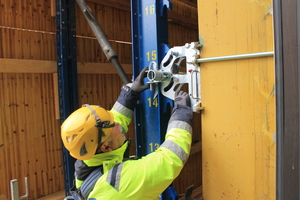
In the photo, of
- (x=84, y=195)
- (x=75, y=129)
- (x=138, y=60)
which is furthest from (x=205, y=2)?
(x=84, y=195)

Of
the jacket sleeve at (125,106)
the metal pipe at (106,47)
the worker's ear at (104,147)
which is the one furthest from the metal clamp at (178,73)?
the worker's ear at (104,147)

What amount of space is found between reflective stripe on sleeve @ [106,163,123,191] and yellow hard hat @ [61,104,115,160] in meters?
0.22

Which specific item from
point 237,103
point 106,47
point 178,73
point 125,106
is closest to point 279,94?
point 237,103

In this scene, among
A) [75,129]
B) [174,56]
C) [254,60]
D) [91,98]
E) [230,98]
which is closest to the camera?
[254,60]

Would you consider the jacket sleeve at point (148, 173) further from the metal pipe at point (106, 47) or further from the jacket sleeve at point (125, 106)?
the metal pipe at point (106, 47)

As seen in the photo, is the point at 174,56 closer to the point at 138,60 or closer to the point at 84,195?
the point at 138,60

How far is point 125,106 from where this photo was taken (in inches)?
96.9

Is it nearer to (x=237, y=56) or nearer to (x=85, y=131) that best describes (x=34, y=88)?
(x=85, y=131)

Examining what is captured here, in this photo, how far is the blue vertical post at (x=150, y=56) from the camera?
90.4 inches

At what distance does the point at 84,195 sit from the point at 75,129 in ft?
1.79

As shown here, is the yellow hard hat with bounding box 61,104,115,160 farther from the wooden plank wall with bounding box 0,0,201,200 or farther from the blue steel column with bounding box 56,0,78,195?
the wooden plank wall with bounding box 0,0,201,200

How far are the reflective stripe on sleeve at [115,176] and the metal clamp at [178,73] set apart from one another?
0.72 metres

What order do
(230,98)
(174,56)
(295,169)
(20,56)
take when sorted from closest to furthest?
(295,169) → (230,98) → (174,56) → (20,56)

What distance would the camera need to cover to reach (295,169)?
88 centimetres
